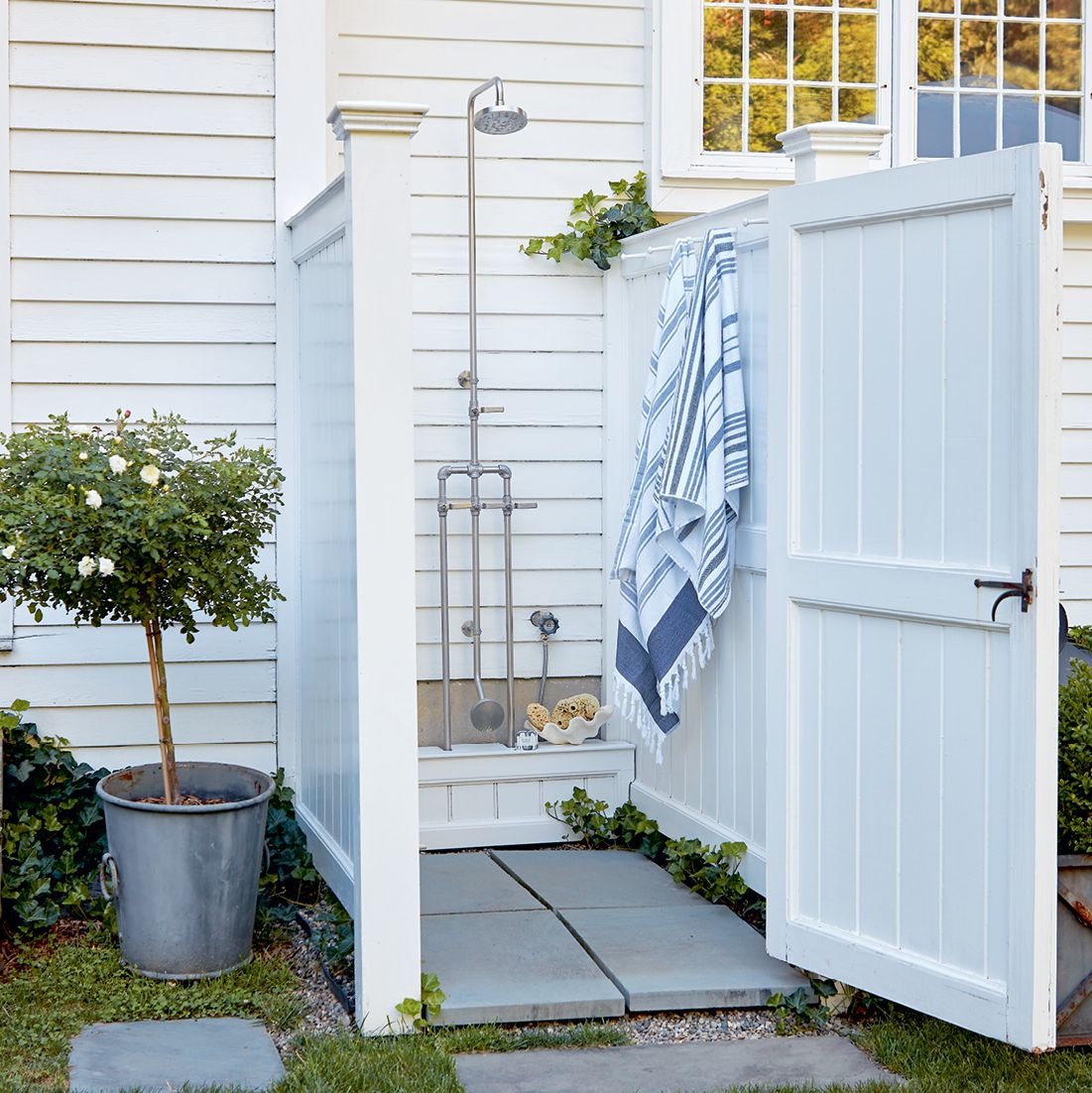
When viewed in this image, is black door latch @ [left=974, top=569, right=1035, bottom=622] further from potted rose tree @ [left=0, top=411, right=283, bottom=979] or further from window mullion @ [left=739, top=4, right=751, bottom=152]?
window mullion @ [left=739, top=4, right=751, bottom=152]

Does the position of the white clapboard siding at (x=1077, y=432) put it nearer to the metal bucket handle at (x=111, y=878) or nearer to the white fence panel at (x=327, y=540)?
the white fence panel at (x=327, y=540)

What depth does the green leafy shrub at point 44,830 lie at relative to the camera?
13.3ft

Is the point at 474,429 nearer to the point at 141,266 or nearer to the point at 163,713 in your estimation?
the point at 141,266

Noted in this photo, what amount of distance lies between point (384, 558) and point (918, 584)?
1.17m

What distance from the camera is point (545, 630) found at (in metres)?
4.98

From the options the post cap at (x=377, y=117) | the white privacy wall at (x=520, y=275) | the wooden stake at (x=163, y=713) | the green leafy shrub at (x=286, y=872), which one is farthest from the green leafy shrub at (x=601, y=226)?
the green leafy shrub at (x=286, y=872)

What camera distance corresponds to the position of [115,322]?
4.48 m

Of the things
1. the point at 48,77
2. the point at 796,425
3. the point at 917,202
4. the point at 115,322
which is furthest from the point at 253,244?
the point at 917,202

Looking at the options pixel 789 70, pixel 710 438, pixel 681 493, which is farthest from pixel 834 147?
pixel 789 70

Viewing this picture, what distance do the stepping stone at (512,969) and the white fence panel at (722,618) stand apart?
60 cm

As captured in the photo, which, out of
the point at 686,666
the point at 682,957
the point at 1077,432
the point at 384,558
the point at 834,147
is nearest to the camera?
the point at 384,558

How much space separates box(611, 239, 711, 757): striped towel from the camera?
423 centimetres

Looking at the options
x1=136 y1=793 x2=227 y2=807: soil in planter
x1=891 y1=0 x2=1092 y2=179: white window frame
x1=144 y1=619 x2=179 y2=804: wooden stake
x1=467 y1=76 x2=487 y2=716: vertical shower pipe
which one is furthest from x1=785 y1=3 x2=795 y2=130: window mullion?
x1=136 y1=793 x2=227 y2=807: soil in planter

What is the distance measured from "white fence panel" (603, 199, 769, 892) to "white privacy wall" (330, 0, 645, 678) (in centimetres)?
11
